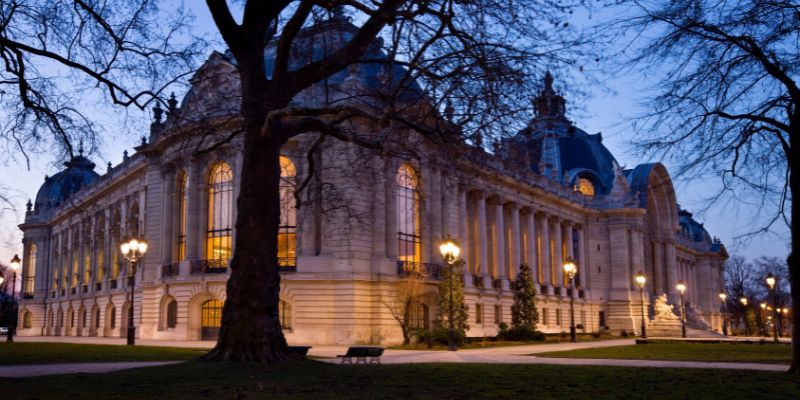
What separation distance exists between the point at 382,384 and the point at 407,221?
37069mm

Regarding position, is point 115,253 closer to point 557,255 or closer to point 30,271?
point 30,271

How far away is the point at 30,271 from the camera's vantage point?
10044 centimetres

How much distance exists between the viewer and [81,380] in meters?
16.6

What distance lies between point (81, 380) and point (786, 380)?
14490mm

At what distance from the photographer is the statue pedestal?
270ft

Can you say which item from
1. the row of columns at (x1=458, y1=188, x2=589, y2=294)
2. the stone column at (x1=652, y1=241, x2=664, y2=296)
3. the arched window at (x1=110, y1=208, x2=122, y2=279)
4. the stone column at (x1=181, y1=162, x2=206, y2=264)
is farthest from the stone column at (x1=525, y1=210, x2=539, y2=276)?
the arched window at (x1=110, y1=208, x2=122, y2=279)

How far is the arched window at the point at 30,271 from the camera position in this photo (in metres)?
99.8

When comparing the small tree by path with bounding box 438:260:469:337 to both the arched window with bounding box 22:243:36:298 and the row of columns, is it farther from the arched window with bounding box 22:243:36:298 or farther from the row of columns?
the arched window with bounding box 22:243:36:298

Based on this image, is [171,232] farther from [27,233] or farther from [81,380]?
[27,233]

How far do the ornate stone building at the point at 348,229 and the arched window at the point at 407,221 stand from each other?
0.11 metres

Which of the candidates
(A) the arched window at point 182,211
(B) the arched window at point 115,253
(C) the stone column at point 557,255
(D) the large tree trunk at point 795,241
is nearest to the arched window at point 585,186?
(C) the stone column at point 557,255

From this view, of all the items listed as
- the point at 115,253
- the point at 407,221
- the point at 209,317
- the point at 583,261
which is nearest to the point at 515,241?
the point at 583,261

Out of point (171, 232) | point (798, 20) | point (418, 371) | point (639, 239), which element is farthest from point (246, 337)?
point (639, 239)

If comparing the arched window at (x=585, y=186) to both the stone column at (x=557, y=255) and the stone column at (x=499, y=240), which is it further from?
the stone column at (x=499, y=240)
